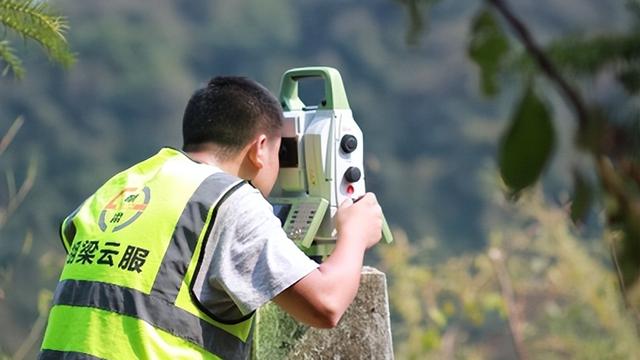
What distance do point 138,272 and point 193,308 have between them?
0.13 m

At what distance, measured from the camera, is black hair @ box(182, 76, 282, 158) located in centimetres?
315

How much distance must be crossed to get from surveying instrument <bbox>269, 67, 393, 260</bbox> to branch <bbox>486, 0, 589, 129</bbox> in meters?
2.32

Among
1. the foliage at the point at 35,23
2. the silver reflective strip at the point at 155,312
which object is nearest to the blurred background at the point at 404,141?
the foliage at the point at 35,23

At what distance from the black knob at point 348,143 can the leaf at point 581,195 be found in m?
2.34

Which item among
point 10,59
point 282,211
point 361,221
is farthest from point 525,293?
point 361,221

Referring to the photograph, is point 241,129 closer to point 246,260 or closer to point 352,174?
point 352,174

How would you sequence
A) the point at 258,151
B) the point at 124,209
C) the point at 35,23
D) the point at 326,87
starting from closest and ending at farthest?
the point at 124,209
the point at 258,151
the point at 326,87
the point at 35,23

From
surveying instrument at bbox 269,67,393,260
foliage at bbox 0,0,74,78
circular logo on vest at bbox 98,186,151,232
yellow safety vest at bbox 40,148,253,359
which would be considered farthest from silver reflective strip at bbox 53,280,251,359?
foliage at bbox 0,0,74,78

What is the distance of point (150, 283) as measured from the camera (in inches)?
113

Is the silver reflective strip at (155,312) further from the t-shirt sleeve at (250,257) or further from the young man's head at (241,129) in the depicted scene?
the young man's head at (241,129)

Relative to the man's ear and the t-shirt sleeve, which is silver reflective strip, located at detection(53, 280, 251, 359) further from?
the man's ear

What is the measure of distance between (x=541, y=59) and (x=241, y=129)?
2.37m

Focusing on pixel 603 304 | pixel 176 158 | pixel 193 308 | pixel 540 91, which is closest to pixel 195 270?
pixel 193 308

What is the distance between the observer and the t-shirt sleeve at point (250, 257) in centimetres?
286
